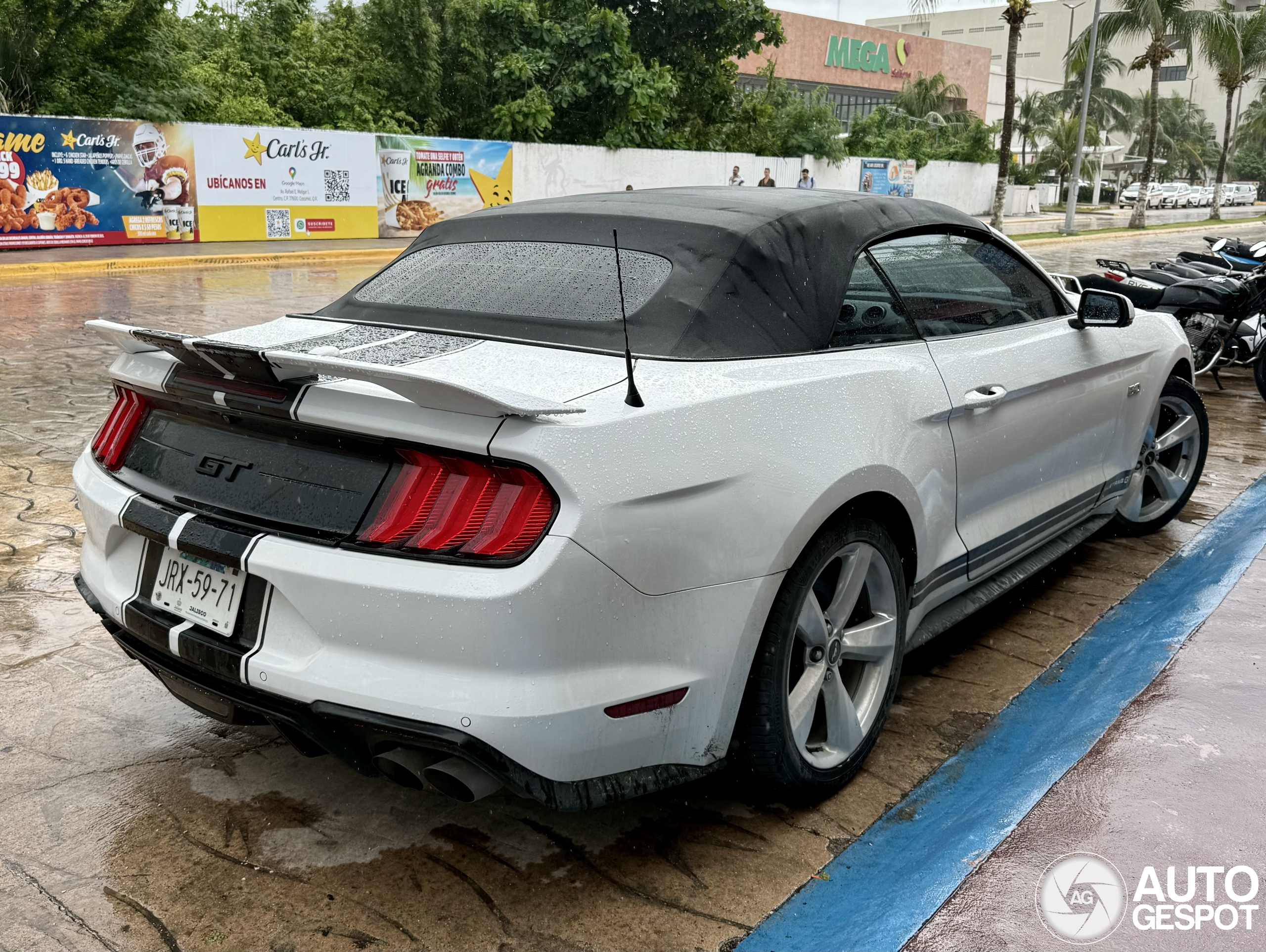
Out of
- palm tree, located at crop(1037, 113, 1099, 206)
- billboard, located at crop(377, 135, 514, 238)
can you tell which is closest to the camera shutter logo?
billboard, located at crop(377, 135, 514, 238)

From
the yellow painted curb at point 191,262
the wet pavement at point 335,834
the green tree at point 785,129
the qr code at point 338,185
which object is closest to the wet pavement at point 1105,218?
the green tree at point 785,129

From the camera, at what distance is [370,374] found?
2178mm

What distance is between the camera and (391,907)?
99.0 inches

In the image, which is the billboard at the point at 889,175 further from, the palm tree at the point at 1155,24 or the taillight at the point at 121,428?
the taillight at the point at 121,428

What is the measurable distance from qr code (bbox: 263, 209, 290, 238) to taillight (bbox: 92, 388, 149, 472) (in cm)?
2136

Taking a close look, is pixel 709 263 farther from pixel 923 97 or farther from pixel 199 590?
pixel 923 97

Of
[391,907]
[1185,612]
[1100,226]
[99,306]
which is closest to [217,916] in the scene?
[391,907]

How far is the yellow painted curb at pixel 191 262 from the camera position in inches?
686

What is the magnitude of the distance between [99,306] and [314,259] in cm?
749

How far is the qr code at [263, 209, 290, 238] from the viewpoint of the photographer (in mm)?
22969

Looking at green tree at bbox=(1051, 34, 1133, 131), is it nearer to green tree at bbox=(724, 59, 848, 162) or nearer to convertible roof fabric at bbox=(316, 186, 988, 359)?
green tree at bbox=(724, 59, 848, 162)

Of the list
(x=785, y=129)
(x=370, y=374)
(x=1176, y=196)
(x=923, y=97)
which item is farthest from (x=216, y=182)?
(x=1176, y=196)

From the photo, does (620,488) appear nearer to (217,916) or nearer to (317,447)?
(317,447)

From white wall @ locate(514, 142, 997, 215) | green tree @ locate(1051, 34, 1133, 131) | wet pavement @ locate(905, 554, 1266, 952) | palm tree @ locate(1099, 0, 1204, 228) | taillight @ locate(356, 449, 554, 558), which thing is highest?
green tree @ locate(1051, 34, 1133, 131)
